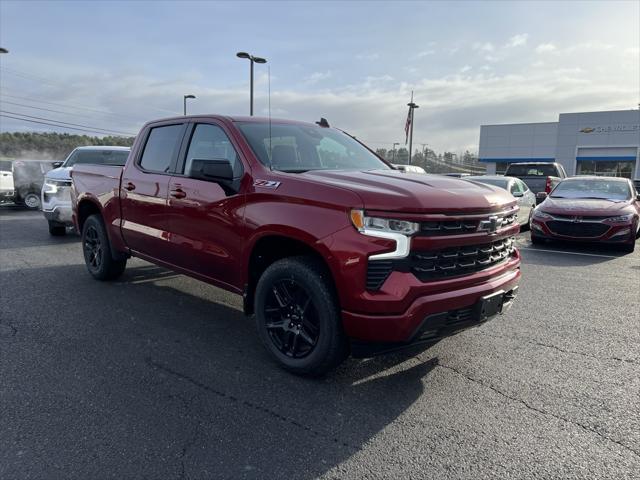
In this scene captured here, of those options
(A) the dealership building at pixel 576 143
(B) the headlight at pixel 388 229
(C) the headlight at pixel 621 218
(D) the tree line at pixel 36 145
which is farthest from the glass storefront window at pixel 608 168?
(D) the tree line at pixel 36 145

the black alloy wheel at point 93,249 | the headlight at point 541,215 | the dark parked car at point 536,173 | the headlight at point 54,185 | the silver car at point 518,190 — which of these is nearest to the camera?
the black alloy wheel at point 93,249

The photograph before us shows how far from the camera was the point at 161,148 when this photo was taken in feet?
16.1

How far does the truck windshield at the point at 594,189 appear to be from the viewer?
32.3 feet

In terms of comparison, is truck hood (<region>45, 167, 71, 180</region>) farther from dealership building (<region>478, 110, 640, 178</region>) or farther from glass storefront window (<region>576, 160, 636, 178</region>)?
dealership building (<region>478, 110, 640, 178</region>)

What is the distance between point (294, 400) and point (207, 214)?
174cm

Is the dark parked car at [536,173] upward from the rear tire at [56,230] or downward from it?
upward

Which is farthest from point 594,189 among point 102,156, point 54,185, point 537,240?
point 54,185

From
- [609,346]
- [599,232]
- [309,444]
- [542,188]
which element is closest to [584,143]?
[542,188]

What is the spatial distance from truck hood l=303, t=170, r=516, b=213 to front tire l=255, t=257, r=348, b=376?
61 cm

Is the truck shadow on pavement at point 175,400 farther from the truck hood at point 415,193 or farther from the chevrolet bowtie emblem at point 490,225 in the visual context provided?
the truck hood at point 415,193

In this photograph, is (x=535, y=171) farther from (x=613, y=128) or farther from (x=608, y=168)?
(x=608, y=168)

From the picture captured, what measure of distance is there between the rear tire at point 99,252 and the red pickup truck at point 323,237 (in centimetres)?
135

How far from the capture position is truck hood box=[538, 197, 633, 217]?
8828mm

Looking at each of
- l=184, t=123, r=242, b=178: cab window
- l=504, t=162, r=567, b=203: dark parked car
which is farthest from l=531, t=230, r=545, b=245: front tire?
l=184, t=123, r=242, b=178: cab window
